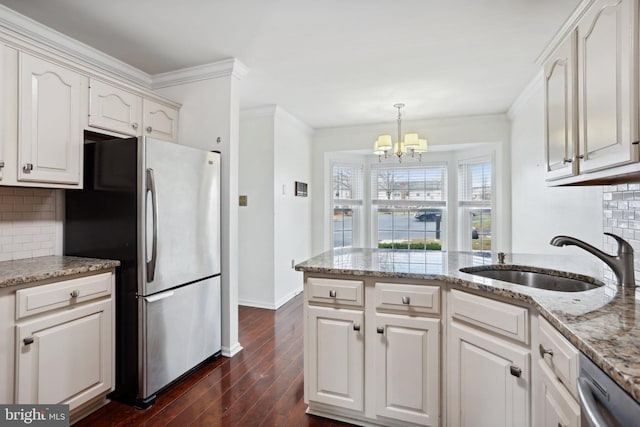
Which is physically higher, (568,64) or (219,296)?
(568,64)

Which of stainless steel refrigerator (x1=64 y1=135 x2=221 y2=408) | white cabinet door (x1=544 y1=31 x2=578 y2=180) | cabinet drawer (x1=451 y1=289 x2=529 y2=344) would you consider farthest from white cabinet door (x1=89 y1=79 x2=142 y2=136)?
white cabinet door (x1=544 y1=31 x2=578 y2=180)

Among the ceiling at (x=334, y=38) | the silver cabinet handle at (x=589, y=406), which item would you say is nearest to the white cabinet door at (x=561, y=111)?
the ceiling at (x=334, y=38)

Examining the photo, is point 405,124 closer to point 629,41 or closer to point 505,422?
point 629,41

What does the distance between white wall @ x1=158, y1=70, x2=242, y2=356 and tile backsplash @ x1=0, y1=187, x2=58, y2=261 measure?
3.69 feet

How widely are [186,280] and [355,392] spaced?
4.43 feet

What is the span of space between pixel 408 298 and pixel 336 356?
52 cm

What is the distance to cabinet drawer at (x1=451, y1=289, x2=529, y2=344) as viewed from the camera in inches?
51.6

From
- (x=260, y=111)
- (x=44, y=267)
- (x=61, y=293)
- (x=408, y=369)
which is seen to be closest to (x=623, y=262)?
(x=408, y=369)

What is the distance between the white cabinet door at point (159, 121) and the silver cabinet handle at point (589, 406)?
2.92 meters

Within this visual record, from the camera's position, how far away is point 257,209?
4.00 meters

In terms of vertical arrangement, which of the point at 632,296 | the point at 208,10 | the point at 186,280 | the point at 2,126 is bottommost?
the point at 186,280

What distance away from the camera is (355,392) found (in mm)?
1757

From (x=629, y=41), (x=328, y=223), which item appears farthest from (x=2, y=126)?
(x=328, y=223)

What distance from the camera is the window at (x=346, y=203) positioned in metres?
5.20
